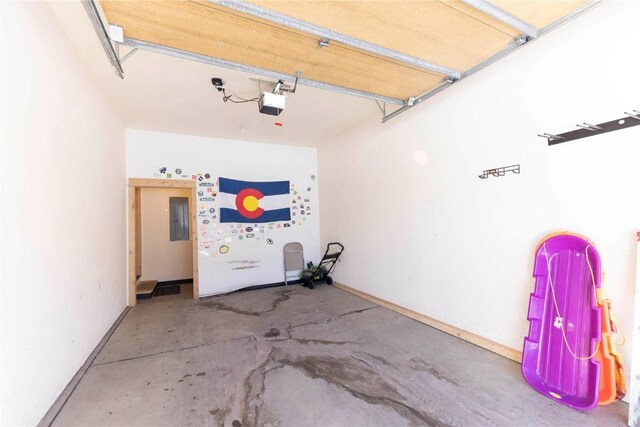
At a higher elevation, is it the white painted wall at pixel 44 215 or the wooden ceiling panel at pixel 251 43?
the wooden ceiling panel at pixel 251 43

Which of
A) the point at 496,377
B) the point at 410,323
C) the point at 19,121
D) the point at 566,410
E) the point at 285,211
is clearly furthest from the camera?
the point at 285,211

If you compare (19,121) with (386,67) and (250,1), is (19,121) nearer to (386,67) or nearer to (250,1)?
(250,1)

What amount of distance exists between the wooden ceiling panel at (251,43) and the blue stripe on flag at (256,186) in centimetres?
300

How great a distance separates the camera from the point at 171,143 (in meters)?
4.89

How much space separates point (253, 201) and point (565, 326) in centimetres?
472

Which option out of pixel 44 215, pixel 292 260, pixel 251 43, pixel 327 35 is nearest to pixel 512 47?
pixel 327 35

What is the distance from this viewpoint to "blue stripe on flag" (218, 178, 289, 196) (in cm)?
525

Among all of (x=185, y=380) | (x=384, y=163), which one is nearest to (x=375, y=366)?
(x=185, y=380)

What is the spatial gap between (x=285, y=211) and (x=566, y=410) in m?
4.75

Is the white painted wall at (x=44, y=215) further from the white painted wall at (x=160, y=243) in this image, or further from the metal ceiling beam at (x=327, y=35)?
the white painted wall at (x=160, y=243)

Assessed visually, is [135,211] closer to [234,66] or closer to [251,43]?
[234,66]

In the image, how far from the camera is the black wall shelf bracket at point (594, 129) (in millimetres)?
1894

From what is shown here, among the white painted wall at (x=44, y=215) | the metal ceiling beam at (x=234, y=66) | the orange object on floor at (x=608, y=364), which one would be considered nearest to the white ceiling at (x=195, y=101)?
the white painted wall at (x=44, y=215)

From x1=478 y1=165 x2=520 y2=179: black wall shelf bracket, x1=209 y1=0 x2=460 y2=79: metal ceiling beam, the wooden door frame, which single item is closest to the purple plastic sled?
x1=478 y1=165 x2=520 y2=179: black wall shelf bracket
